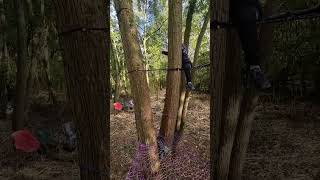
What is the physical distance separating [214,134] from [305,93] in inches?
435

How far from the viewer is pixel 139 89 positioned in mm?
6344

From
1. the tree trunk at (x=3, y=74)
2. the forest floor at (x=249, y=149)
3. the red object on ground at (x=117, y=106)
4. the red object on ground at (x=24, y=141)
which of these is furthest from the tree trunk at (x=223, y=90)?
the red object on ground at (x=117, y=106)

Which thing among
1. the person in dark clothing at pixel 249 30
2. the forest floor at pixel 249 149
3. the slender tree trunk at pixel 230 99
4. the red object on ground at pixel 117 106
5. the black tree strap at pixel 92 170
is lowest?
the forest floor at pixel 249 149

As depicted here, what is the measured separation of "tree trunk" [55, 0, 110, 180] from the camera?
211cm

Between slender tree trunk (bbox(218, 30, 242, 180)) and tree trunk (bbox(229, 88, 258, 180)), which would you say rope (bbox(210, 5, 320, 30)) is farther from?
tree trunk (bbox(229, 88, 258, 180))

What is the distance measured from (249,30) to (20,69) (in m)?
7.35

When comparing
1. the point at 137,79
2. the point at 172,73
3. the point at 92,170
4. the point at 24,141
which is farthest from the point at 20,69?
the point at 92,170

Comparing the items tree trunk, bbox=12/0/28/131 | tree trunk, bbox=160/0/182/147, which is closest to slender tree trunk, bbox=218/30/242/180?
tree trunk, bbox=160/0/182/147

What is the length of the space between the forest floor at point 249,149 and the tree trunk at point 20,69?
1.75 feet

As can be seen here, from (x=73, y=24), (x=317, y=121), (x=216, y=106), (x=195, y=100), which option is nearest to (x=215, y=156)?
(x=216, y=106)

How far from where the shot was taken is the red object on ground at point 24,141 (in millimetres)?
8625

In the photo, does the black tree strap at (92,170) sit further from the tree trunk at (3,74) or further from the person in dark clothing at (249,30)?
the tree trunk at (3,74)

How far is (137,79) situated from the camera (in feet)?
20.7

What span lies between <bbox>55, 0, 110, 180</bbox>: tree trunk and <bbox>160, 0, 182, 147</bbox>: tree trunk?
4.95m
